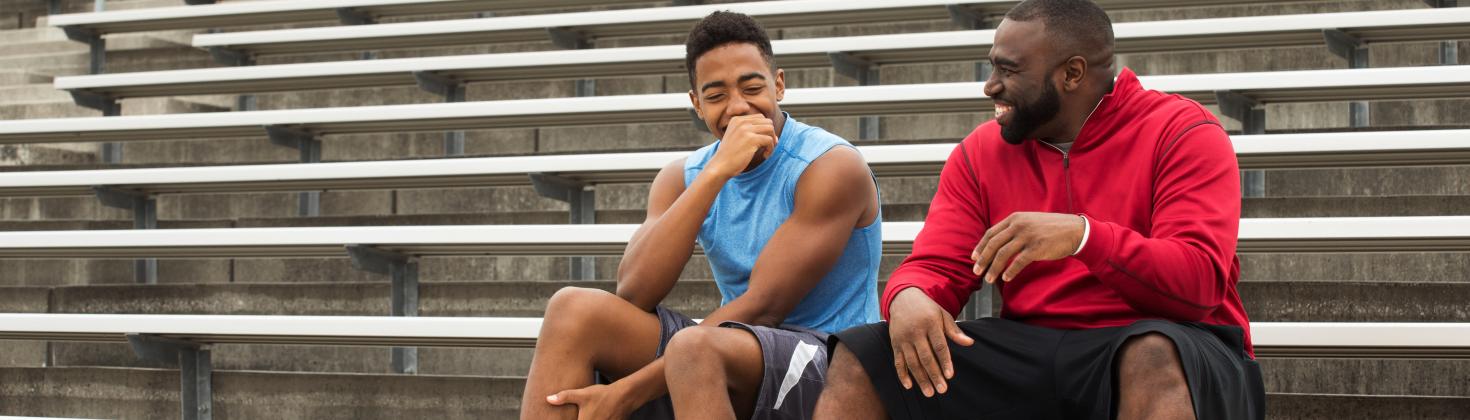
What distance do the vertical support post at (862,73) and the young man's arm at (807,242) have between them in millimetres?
1595

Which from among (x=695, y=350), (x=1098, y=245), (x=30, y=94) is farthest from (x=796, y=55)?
(x=30, y=94)

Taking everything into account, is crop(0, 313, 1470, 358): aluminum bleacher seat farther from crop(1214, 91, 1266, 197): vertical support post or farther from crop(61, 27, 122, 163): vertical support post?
crop(61, 27, 122, 163): vertical support post

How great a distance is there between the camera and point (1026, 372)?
5.13 ft

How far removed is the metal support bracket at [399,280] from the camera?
114 inches

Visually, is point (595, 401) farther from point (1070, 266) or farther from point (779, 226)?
point (1070, 266)

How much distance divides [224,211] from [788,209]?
85.2 inches

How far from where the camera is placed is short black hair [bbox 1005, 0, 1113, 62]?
1689 millimetres

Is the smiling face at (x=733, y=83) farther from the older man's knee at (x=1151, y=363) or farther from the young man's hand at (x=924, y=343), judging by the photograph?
the older man's knee at (x=1151, y=363)

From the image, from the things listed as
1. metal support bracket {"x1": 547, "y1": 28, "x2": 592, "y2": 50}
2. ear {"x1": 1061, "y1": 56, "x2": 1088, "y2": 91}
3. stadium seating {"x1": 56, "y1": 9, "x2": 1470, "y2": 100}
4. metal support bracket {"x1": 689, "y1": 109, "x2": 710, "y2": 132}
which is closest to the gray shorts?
ear {"x1": 1061, "y1": 56, "x2": 1088, "y2": 91}

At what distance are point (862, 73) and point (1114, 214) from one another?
1.99 meters

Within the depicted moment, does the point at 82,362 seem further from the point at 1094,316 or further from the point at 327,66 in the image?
the point at 1094,316

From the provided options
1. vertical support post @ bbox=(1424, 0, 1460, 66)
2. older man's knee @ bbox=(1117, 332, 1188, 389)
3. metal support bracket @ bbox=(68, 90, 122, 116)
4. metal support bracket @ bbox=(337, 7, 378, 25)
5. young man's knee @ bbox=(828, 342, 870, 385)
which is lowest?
young man's knee @ bbox=(828, 342, 870, 385)

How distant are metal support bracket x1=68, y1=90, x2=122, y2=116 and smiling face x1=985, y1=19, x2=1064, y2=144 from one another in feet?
10.3

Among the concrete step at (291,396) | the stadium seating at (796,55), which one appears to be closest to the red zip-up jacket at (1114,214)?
the concrete step at (291,396)
